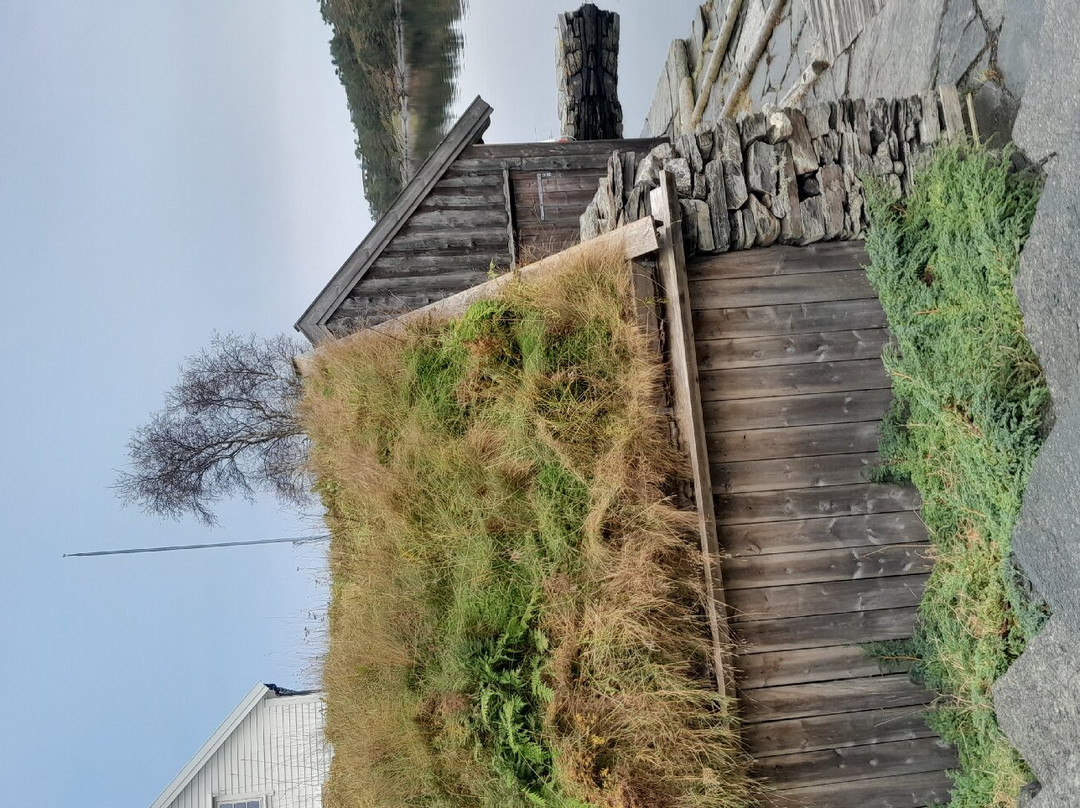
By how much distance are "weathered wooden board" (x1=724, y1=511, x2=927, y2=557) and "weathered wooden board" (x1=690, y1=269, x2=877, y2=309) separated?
1.20 m

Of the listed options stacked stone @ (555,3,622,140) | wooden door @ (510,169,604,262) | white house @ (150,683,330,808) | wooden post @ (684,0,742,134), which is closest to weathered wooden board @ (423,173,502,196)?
wooden door @ (510,169,604,262)

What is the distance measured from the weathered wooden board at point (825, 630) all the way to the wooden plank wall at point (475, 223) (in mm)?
4176

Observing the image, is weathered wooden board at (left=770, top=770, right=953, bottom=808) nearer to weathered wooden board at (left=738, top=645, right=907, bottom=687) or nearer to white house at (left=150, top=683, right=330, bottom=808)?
weathered wooden board at (left=738, top=645, right=907, bottom=687)

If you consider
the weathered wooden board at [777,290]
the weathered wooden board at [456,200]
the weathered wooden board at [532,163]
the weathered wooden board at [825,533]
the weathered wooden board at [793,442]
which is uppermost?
the weathered wooden board at [532,163]

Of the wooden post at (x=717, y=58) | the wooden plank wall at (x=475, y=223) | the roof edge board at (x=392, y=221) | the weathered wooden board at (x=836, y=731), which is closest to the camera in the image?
the weathered wooden board at (x=836, y=731)

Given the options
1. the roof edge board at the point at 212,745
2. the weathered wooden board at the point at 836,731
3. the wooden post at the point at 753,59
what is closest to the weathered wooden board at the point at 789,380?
the weathered wooden board at the point at 836,731

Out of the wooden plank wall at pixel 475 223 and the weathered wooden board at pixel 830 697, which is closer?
the weathered wooden board at pixel 830 697

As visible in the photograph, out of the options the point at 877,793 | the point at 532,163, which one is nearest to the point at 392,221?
the point at 532,163

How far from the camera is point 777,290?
3.90 metres

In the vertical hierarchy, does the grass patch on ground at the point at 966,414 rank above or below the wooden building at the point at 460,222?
below

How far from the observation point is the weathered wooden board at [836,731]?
3.63 m

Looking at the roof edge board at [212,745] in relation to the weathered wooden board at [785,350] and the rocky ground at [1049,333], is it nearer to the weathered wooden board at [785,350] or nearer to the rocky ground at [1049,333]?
the weathered wooden board at [785,350]

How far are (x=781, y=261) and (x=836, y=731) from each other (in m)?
2.51

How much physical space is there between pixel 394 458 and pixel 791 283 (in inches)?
106
